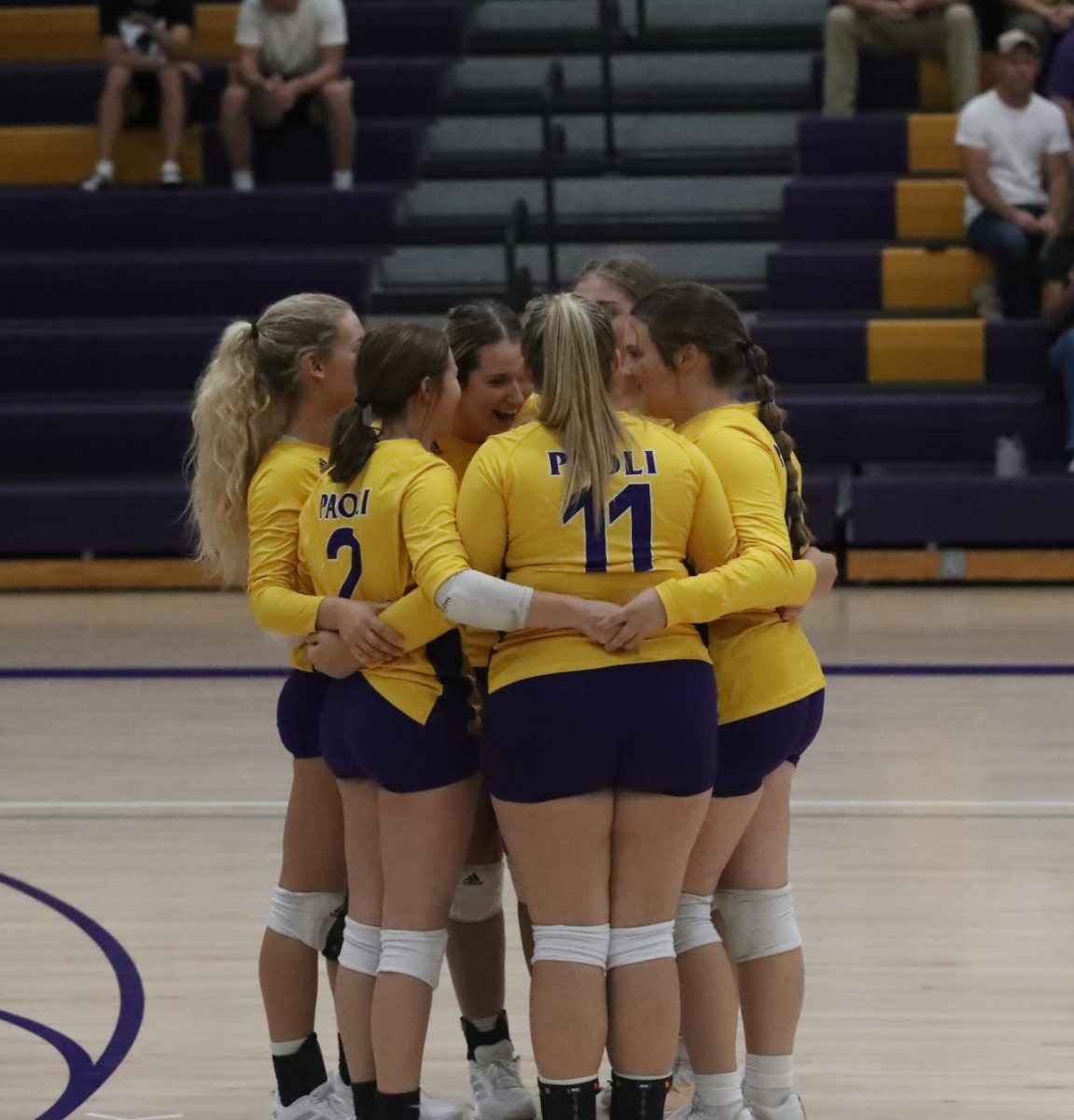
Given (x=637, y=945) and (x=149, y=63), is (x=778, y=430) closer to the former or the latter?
(x=637, y=945)

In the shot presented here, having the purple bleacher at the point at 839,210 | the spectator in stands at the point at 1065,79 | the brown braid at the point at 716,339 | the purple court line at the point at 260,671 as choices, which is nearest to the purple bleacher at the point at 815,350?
the purple bleacher at the point at 839,210

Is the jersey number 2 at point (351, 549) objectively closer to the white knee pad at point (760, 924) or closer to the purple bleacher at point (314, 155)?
the white knee pad at point (760, 924)

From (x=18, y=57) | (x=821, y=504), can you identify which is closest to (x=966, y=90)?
(x=821, y=504)

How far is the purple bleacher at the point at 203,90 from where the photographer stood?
1111 centimetres

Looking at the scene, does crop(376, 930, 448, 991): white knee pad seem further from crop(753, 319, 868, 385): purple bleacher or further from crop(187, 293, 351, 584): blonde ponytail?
crop(753, 319, 868, 385): purple bleacher

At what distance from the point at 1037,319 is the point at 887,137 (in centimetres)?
152

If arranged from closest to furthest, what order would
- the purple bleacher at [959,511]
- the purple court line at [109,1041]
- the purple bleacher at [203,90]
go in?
the purple court line at [109,1041] → the purple bleacher at [959,511] → the purple bleacher at [203,90]

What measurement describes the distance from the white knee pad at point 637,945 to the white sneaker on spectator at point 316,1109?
0.64m

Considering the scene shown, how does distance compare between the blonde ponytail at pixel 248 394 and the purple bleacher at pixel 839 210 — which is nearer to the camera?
the blonde ponytail at pixel 248 394

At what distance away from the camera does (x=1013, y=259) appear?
9.50 meters

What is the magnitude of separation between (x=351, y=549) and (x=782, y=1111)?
1149 millimetres

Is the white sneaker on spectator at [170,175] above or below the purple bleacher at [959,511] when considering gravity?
above

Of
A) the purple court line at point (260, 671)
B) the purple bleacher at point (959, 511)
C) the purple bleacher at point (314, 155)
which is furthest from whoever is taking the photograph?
the purple bleacher at point (314, 155)

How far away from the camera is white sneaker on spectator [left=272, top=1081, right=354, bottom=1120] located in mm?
3297
